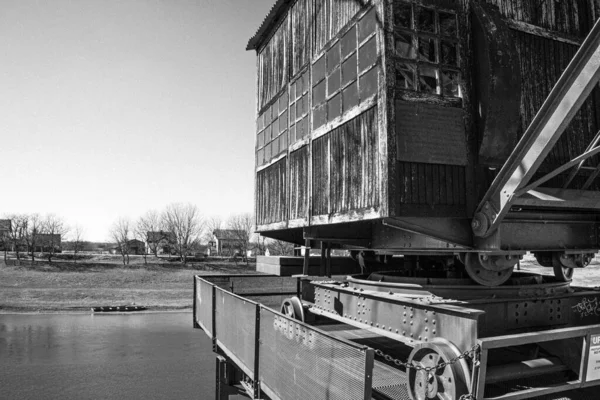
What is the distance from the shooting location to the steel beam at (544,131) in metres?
5.25

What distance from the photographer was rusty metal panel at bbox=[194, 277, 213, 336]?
11.4m

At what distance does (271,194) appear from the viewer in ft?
39.3

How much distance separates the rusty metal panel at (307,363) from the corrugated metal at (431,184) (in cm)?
229

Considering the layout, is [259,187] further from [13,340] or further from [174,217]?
[174,217]

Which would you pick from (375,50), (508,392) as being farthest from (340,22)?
(508,392)

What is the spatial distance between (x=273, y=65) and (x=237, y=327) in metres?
6.58

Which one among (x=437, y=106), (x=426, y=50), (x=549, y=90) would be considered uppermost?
(x=426, y=50)

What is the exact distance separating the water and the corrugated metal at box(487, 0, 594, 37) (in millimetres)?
20211

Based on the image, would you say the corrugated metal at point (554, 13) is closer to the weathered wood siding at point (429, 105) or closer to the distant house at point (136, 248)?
the weathered wood siding at point (429, 105)

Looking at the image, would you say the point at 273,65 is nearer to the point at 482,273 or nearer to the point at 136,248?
the point at 482,273

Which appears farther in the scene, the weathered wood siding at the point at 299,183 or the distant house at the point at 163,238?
the distant house at the point at 163,238

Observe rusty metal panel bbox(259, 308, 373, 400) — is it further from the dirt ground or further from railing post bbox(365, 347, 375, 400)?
the dirt ground

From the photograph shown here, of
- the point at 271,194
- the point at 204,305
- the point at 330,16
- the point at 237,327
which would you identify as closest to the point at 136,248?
the point at 204,305

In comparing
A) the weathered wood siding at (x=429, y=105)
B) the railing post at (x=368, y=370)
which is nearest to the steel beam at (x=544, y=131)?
the weathered wood siding at (x=429, y=105)
